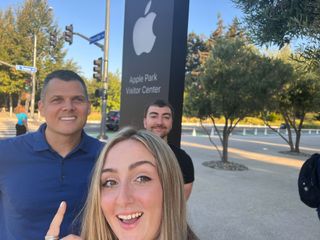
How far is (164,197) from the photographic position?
145 cm

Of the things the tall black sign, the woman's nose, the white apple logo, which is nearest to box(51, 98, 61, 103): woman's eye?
the woman's nose

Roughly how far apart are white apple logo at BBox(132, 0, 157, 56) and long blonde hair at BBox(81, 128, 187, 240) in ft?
9.26

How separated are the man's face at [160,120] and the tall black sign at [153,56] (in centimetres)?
29

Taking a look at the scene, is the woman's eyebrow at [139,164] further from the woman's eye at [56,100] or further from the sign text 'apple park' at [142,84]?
the sign text 'apple park' at [142,84]

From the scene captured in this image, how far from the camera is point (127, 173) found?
4.84ft

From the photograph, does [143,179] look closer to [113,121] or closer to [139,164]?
[139,164]

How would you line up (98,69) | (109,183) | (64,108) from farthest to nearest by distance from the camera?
(98,69) → (64,108) → (109,183)

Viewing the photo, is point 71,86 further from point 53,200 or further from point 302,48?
point 302,48

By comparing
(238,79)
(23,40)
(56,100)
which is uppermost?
(23,40)

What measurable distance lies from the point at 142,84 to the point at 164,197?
321cm

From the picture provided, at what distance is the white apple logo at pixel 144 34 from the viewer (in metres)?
4.25

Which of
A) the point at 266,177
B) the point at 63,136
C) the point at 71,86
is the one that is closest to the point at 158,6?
the point at 71,86

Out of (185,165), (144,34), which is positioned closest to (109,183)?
(185,165)

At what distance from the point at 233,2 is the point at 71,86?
9.46 feet
